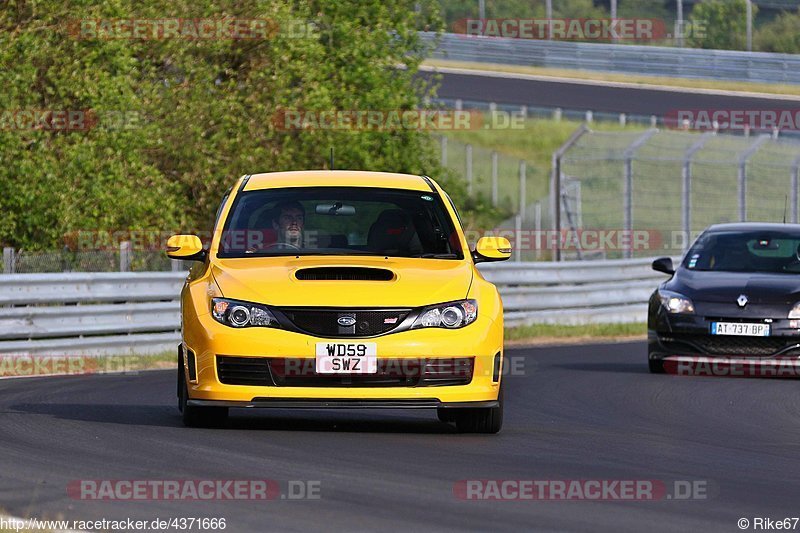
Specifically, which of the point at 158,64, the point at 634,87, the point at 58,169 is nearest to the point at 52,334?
the point at 58,169

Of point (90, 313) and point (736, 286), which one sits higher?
point (736, 286)

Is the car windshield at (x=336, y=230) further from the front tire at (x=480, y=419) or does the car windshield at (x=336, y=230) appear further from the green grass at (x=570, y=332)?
the green grass at (x=570, y=332)

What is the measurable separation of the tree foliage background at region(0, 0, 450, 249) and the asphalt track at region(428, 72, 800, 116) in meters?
16.2

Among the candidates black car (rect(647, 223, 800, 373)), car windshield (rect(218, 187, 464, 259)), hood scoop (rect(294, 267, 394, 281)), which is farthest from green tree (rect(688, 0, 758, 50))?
hood scoop (rect(294, 267, 394, 281))

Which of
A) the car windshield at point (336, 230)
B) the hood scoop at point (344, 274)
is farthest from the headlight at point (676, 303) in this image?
the hood scoop at point (344, 274)

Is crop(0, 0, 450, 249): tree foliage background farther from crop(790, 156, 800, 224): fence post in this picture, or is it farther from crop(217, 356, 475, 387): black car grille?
crop(217, 356, 475, 387): black car grille

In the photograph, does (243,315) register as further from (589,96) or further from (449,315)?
(589,96)

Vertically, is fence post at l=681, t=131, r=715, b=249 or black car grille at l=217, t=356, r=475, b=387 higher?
black car grille at l=217, t=356, r=475, b=387

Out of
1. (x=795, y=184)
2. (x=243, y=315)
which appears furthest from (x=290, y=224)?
(x=795, y=184)

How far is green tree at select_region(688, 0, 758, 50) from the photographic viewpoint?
217 feet

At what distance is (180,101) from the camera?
84.4 feet

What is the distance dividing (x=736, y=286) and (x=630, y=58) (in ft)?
129

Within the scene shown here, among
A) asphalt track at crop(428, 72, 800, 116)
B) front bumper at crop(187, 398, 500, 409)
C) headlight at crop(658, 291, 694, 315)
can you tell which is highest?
front bumper at crop(187, 398, 500, 409)

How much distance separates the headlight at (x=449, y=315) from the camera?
32.4ft
